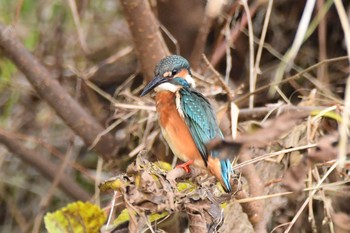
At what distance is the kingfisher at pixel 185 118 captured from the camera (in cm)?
209

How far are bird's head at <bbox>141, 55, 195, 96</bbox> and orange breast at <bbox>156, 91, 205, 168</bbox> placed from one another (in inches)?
1.0

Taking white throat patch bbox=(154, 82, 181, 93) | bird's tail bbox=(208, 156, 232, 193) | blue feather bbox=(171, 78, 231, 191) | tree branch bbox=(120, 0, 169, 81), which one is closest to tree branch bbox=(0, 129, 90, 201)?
tree branch bbox=(120, 0, 169, 81)

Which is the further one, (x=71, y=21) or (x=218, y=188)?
(x=71, y=21)

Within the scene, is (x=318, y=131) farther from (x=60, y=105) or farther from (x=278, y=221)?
(x=60, y=105)

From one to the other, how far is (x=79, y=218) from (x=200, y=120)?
0.42 meters

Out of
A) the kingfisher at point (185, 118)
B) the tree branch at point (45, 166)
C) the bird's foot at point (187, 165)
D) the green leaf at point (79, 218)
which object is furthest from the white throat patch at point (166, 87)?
the tree branch at point (45, 166)

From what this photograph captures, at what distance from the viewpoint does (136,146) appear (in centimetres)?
280

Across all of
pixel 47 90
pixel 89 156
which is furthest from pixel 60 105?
pixel 89 156

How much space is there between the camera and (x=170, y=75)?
226 cm

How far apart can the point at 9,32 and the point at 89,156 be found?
3.04 ft

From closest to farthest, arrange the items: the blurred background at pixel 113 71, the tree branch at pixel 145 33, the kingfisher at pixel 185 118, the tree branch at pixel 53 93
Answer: the kingfisher at pixel 185 118
the tree branch at pixel 145 33
the tree branch at pixel 53 93
the blurred background at pixel 113 71

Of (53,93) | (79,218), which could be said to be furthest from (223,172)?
(53,93)

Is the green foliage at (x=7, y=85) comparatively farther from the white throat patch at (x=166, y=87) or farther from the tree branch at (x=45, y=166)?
the white throat patch at (x=166, y=87)

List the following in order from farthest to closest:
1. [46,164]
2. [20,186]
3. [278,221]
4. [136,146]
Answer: [20,186], [46,164], [136,146], [278,221]
